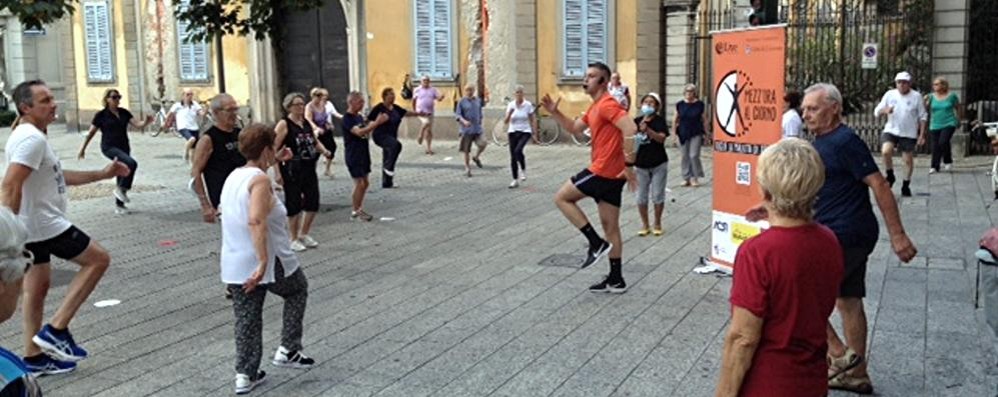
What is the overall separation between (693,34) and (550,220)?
10383 millimetres

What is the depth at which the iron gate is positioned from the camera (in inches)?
747

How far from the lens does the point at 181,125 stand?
19.2 meters

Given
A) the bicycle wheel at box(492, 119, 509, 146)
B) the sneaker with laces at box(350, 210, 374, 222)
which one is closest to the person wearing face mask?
the sneaker with laces at box(350, 210, 374, 222)

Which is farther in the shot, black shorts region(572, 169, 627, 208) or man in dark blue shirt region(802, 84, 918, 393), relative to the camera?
black shorts region(572, 169, 627, 208)

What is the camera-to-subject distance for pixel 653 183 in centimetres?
1077

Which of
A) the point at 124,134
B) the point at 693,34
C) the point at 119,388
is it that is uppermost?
the point at 693,34

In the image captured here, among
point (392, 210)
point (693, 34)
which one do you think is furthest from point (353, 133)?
point (693, 34)

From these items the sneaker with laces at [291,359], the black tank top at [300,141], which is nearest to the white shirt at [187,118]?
the black tank top at [300,141]

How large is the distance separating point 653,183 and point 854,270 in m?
5.46

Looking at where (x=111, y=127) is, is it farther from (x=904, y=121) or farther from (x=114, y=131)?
(x=904, y=121)

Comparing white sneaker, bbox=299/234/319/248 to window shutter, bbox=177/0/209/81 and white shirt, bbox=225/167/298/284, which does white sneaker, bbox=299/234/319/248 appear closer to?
white shirt, bbox=225/167/298/284

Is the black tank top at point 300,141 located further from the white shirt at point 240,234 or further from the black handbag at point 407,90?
the black handbag at point 407,90

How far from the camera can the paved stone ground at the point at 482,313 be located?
234 inches

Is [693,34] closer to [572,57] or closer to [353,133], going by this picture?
[572,57]
